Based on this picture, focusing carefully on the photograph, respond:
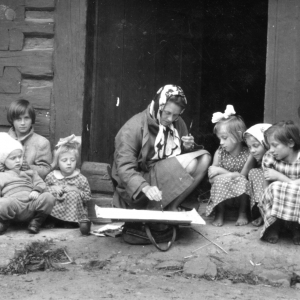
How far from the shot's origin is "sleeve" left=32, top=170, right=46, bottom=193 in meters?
5.57

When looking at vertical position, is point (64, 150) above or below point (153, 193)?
above

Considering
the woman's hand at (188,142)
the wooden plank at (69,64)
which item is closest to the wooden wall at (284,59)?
the woman's hand at (188,142)

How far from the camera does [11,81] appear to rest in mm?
6113

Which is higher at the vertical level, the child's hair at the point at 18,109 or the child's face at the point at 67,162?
the child's hair at the point at 18,109

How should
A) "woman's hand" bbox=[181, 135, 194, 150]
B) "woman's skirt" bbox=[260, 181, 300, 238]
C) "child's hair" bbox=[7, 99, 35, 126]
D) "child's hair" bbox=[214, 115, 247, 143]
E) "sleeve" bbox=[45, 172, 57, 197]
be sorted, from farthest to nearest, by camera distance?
"child's hair" bbox=[7, 99, 35, 126], "sleeve" bbox=[45, 172, 57, 197], "child's hair" bbox=[214, 115, 247, 143], "woman's hand" bbox=[181, 135, 194, 150], "woman's skirt" bbox=[260, 181, 300, 238]

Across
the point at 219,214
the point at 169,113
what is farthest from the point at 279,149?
the point at 169,113

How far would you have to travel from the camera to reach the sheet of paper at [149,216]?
15.8 feet

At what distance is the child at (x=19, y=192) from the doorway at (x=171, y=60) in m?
0.82

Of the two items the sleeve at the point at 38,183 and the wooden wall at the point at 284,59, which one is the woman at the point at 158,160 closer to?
the sleeve at the point at 38,183

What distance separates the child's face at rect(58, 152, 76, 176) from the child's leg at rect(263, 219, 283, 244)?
1.74 m

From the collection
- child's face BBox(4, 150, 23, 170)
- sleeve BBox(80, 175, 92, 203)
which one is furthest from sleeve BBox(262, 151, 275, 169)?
child's face BBox(4, 150, 23, 170)

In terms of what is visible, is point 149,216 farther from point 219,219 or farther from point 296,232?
point 296,232

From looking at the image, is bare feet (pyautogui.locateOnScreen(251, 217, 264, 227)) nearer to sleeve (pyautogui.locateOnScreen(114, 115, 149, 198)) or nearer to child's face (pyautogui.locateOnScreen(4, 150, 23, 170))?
sleeve (pyautogui.locateOnScreen(114, 115, 149, 198))

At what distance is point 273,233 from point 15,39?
9.13 ft
